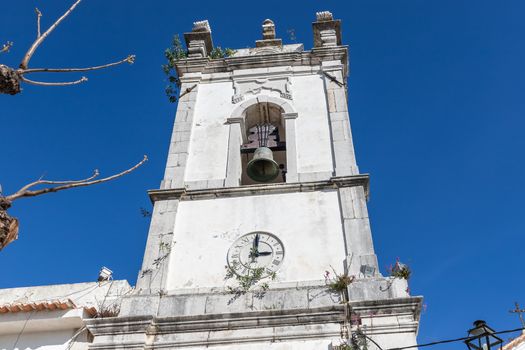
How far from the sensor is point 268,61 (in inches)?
440

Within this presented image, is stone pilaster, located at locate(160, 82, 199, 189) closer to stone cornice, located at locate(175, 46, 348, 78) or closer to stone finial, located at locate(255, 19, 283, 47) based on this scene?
stone cornice, located at locate(175, 46, 348, 78)

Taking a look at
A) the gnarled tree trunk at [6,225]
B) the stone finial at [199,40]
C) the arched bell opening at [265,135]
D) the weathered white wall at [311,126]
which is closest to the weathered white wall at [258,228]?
the weathered white wall at [311,126]

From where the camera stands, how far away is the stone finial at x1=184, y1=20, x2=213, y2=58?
38.8 feet

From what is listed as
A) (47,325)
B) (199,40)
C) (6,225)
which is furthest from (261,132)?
(6,225)

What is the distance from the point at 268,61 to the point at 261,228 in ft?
14.4

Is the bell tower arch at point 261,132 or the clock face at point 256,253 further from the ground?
the bell tower arch at point 261,132

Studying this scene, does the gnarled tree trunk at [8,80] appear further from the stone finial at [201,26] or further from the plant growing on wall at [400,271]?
the stone finial at [201,26]

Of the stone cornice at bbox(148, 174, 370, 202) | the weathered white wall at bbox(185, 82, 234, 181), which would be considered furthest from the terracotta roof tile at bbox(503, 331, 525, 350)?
the weathered white wall at bbox(185, 82, 234, 181)

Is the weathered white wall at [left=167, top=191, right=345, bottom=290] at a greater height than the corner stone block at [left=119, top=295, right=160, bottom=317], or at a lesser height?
greater

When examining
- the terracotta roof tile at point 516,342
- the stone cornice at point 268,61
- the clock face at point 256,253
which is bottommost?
the clock face at point 256,253

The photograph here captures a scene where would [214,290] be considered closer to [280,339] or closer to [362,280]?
[280,339]

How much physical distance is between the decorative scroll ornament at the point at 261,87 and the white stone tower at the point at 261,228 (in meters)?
0.03

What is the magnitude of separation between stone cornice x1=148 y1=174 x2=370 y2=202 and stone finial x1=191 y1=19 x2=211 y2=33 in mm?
5067

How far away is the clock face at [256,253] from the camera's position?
24.6 feet
